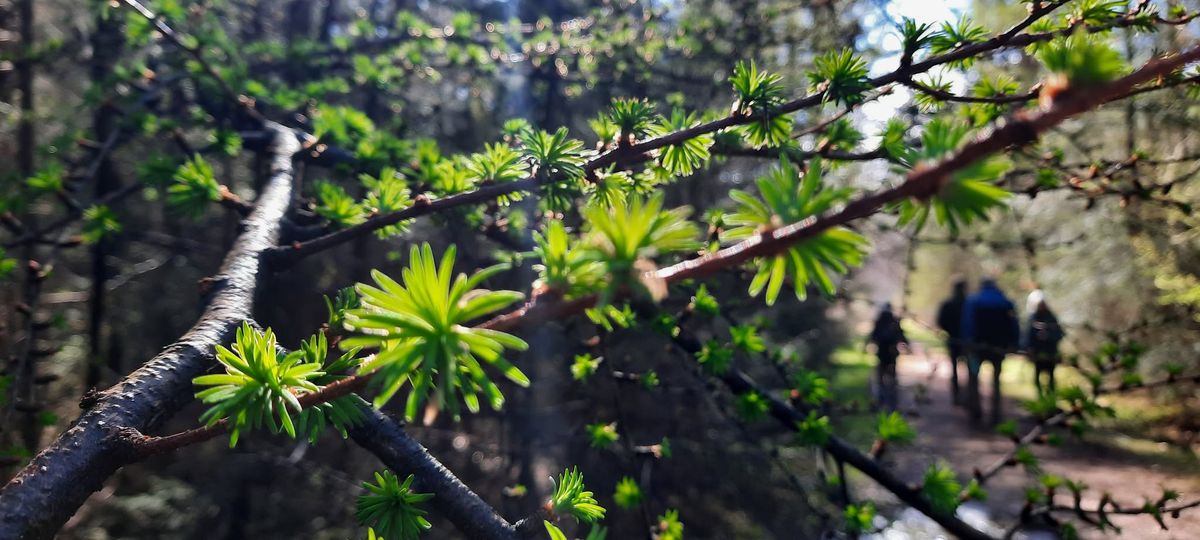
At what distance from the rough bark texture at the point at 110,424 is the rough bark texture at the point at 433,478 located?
350 mm

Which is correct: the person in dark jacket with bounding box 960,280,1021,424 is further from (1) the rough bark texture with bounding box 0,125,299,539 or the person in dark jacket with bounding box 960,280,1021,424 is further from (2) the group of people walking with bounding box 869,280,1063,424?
(1) the rough bark texture with bounding box 0,125,299,539

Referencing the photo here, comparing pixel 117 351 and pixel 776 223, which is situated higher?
pixel 776 223

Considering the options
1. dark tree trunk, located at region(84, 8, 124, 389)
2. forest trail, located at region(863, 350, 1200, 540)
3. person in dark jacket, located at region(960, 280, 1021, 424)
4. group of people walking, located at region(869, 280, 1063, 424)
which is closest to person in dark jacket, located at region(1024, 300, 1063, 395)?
group of people walking, located at region(869, 280, 1063, 424)

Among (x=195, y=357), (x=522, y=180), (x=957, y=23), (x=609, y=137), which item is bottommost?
(x=195, y=357)

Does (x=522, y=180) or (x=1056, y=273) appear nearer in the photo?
(x=522, y=180)

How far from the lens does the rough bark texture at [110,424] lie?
0.91 m

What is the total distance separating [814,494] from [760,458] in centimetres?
66

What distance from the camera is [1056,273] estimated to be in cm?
1084

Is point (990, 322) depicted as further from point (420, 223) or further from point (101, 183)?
point (101, 183)

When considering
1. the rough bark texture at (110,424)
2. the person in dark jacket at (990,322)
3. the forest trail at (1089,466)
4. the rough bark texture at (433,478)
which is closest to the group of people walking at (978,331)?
the person in dark jacket at (990,322)

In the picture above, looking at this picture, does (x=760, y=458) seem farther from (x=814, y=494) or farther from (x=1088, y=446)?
(x=1088, y=446)

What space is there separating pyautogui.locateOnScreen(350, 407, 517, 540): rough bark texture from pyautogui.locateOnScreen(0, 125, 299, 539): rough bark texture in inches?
13.8

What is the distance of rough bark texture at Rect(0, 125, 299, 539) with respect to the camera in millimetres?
912

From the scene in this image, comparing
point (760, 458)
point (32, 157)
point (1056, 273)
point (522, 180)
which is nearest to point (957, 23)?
point (522, 180)
